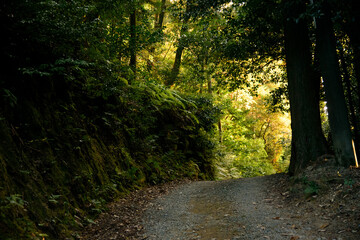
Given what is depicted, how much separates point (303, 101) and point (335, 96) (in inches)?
55.5

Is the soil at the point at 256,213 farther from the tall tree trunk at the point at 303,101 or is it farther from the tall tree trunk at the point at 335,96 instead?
the tall tree trunk at the point at 303,101

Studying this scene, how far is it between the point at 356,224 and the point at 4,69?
7.10 metres

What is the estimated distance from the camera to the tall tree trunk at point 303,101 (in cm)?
695

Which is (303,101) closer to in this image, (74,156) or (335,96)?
(335,96)

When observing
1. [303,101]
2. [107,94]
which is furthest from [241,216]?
[107,94]

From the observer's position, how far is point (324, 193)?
542 cm

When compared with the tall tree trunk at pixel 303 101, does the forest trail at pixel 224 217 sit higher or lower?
lower

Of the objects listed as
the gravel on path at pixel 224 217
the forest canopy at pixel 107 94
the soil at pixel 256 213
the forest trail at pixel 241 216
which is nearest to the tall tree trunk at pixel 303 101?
the forest canopy at pixel 107 94

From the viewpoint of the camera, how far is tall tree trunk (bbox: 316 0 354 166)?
5648 mm

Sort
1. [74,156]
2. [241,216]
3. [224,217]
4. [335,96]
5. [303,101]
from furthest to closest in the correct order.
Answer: [303,101]
[74,156]
[335,96]
[224,217]
[241,216]

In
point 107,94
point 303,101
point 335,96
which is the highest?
point 107,94

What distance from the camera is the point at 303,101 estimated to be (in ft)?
23.2

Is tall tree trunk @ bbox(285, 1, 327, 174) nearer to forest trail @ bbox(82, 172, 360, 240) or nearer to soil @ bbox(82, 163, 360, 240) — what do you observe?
soil @ bbox(82, 163, 360, 240)

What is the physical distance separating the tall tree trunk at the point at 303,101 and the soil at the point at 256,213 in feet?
1.94
